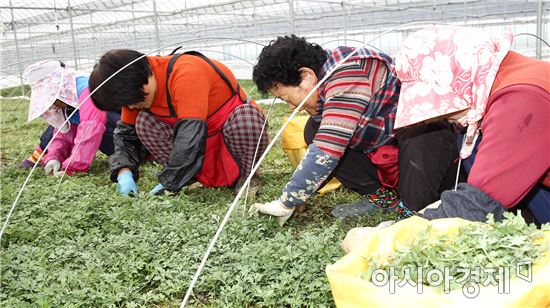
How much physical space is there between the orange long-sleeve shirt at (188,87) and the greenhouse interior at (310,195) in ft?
0.05

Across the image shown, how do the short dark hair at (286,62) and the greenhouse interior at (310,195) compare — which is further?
the short dark hair at (286,62)

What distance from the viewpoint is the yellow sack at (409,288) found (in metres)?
1.13

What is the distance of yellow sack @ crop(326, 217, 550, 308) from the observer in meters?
1.13

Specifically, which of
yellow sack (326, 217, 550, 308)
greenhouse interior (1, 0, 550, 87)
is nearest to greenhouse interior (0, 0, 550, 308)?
yellow sack (326, 217, 550, 308)

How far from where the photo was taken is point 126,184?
3.48 metres

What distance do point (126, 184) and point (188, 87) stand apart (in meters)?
0.90

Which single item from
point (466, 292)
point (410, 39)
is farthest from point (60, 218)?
point (466, 292)

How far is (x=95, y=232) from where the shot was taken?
2.63 metres

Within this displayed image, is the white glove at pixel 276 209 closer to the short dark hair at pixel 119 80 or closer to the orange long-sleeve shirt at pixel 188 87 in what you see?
the orange long-sleeve shirt at pixel 188 87

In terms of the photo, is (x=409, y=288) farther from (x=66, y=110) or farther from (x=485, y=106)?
(x=66, y=110)

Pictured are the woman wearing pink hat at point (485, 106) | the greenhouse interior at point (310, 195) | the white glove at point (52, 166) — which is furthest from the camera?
the white glove at point (52, 166)

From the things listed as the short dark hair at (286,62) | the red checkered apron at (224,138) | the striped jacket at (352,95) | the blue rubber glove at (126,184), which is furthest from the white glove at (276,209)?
the blue rubber glove at (126,184)

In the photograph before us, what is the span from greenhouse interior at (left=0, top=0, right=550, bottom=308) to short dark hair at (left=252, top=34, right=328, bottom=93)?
0.04 feet

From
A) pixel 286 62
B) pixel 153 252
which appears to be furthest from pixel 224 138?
pixel 153 252
